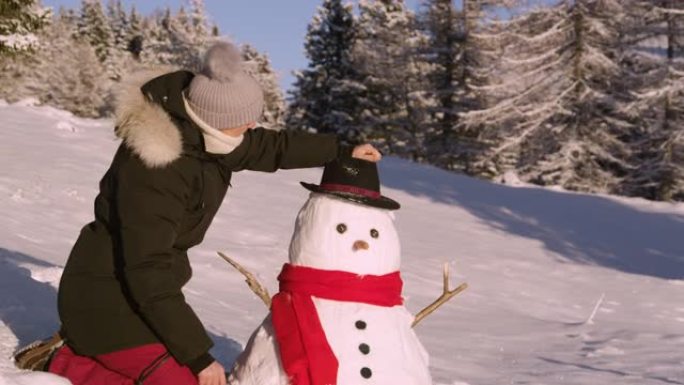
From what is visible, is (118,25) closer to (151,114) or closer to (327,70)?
(327,70)

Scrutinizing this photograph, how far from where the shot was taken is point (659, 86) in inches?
689

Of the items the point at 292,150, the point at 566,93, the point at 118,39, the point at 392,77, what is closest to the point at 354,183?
the point at 292,150

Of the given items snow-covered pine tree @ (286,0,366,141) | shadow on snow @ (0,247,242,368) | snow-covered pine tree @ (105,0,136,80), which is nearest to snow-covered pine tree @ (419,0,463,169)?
snow-covered pine tree @ (286,0,366,141)

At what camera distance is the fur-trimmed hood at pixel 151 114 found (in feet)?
7.75

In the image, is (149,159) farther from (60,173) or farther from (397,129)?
(397,129)

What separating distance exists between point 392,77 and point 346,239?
27109mm

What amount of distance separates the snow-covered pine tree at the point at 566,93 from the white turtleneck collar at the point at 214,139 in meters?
19.2

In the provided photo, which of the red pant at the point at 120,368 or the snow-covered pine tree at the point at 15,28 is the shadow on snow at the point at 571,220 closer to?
the snow-covered pine tree at the point at 15,28

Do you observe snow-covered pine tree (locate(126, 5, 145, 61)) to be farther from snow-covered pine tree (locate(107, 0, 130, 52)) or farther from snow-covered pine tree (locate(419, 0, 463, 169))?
snow-covered pine tree (locate(419, 0, 463, 169))

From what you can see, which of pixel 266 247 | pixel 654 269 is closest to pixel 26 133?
pixel 266 247

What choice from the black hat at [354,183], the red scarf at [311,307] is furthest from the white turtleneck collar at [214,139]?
the red scarf at [311,307]

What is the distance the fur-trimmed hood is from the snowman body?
637 mm

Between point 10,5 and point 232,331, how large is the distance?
972 cm

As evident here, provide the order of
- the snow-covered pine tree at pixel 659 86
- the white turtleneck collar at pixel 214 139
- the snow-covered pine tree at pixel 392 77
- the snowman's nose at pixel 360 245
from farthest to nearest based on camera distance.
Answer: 1. the snow-covered pine tree at pixel 392 77
2. the snow-covered pine tree at pixel 659 86
3. the snowman's nose at pixel 360 245
4. the white turtleneck collar at pixel 214 139
